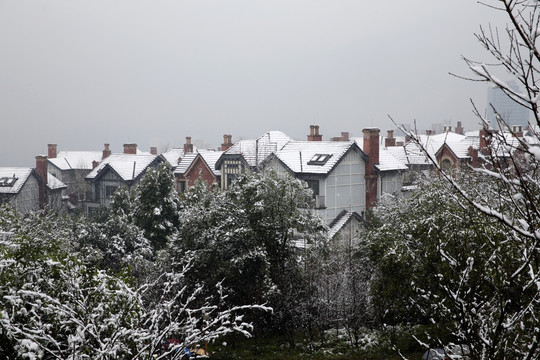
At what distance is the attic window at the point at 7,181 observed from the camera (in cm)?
4175

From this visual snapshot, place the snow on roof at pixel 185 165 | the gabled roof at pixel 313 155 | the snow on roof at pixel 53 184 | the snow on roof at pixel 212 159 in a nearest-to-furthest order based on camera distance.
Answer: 1. the gabled roof at pixel 313 155
2. the snow on roof at pixel 212 159
3. the snow on roof at pixel 185 165
4. the snow on roof at pixel 53 184

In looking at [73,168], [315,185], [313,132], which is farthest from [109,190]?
[315,185]

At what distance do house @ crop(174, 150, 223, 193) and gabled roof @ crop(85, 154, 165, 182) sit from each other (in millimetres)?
5202

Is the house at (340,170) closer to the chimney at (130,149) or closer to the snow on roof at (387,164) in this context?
the snow on roof at (387,164)

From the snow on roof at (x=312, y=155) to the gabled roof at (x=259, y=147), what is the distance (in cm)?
149

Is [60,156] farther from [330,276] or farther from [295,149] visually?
[330,276]

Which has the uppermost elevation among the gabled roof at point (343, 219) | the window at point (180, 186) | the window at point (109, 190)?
the window at point (180, 186)

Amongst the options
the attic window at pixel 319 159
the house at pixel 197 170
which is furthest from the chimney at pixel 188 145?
the attic window at pixel 319 159

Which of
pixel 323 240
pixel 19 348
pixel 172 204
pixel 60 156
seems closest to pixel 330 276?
pixel 323 240

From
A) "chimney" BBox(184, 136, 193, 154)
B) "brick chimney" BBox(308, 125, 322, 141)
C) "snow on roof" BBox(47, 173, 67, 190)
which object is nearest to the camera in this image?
"brick chimney" BBox(308, 125, 322, 141)

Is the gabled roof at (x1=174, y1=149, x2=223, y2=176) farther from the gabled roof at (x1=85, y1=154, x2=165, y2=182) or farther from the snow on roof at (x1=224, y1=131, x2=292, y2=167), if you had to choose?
the gabled roof at (x1=85, y1=154, x2=165, y2=182)

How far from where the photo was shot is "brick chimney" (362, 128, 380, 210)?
3456cm

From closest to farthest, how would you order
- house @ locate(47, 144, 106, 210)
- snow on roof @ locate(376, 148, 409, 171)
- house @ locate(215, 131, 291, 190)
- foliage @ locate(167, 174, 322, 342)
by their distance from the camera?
foliage @ locate(167, 174, 322, 342)
snow on roof @ locate(376, 148, 409, 171)
house @ locate(215, 131, 291, 190)
house @ locate(47, 144, 106, 210)

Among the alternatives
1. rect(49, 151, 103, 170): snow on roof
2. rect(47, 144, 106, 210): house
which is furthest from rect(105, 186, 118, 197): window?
rect(49, 151, 103, 170): snow on roof
